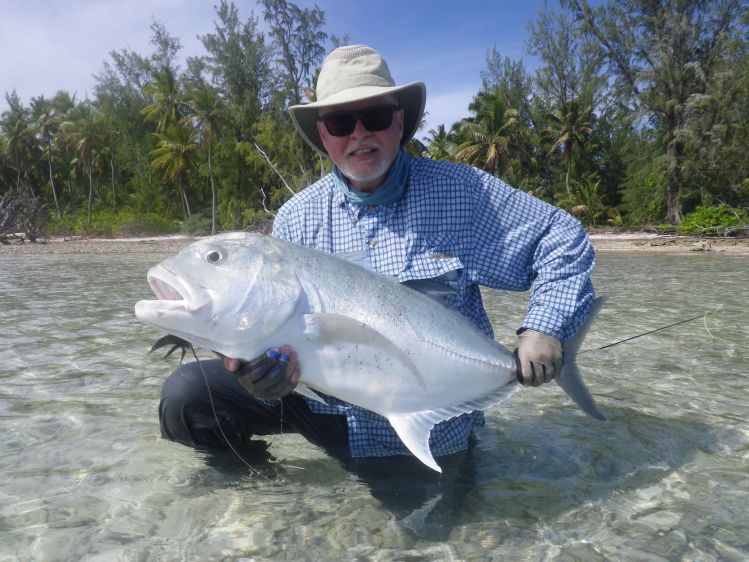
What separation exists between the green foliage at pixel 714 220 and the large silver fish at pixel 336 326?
2226 cm

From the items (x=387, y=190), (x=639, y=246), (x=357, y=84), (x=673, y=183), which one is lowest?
(x=639, y=246)

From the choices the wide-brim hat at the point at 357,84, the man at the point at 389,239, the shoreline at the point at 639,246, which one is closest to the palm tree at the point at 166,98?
the shoreline at the point at 639,246

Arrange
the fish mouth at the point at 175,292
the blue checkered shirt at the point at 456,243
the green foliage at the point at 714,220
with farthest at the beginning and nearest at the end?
the green foliage at the point at 714,220 → the blue checkered shirt at the point at 456,243 → the fish mouth at the point at 175,292

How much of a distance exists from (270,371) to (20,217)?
112ft

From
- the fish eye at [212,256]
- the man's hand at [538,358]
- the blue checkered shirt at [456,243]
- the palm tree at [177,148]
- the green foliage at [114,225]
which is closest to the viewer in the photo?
the fish eye at [212,256]

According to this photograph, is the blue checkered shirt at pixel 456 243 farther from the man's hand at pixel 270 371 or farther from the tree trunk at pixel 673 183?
the tree trunk at pixel 673 183

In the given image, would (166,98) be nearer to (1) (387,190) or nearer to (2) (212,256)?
(1) (387,190)

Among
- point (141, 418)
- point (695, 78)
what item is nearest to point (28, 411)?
point (141, 418)

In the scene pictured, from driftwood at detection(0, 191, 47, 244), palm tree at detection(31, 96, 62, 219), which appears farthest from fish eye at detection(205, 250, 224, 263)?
palm tree at detection(31, 96, 62, 219)

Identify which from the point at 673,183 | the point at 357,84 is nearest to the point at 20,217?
the point at 673,183

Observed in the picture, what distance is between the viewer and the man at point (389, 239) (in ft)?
8.73

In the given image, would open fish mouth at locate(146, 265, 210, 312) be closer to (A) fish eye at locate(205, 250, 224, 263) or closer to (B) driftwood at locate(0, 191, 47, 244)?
(A) fish eye at locate(205, 250, 224, 263)

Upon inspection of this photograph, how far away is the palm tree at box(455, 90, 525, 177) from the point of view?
30.7 metres

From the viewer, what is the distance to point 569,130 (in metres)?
31.3
